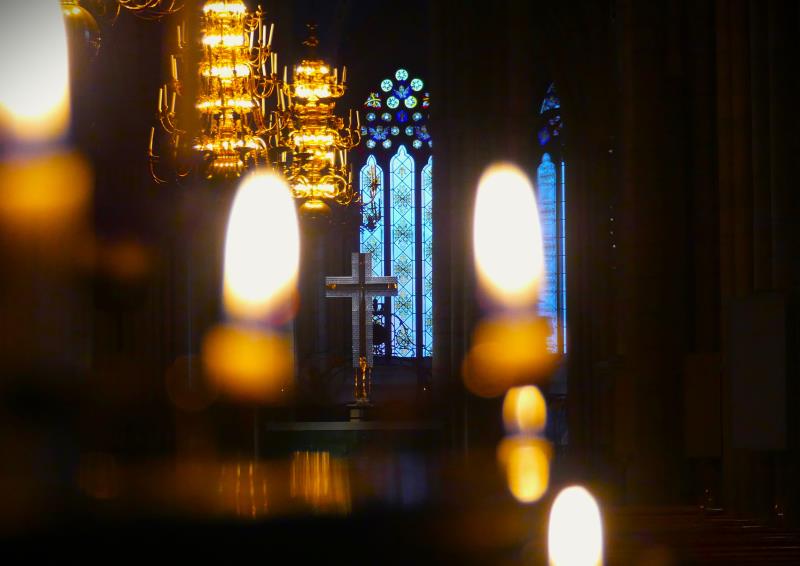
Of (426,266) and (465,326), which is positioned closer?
(465,326)

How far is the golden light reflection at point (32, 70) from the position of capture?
2.21ft

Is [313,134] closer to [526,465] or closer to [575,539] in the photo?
[526,465]

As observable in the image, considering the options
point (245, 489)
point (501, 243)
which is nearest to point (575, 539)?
point (245, 489)

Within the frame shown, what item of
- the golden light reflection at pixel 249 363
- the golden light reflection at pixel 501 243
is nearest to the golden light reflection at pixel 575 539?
the golden light reflection at pixel 501 243

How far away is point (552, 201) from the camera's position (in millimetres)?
24953

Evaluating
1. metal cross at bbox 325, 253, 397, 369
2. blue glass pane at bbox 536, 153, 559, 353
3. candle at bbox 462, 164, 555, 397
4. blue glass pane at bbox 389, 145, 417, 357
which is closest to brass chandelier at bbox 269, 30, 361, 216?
candle at bbox 462, 164, 555, 397

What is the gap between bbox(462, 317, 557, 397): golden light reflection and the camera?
636 inches

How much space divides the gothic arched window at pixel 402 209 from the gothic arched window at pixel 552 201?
25.6ft

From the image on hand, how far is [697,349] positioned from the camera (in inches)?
399

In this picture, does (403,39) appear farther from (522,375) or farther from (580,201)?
(522,375)

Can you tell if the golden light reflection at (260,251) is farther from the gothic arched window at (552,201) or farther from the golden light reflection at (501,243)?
the gothic arched window at (552,201)

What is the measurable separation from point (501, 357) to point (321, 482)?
562cm

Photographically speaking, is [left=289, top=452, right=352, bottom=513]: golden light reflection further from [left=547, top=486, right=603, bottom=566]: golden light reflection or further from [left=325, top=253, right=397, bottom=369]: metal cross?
[left=547, top=486, right=603, bottom=566]: golden light reflection

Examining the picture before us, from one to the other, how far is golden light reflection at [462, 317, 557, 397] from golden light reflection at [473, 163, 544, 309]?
419 mm
